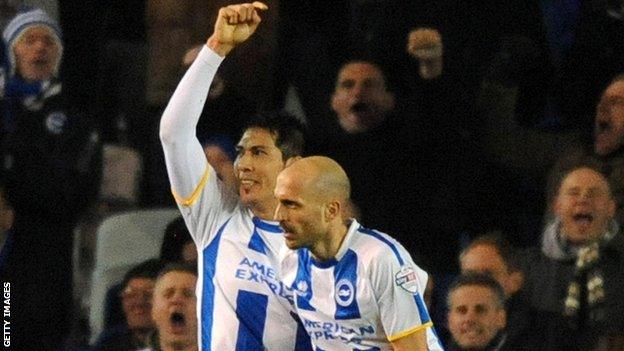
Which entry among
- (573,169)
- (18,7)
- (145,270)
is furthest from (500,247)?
(18,7)

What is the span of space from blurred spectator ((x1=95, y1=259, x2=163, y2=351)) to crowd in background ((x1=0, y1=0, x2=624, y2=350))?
1 centimetres

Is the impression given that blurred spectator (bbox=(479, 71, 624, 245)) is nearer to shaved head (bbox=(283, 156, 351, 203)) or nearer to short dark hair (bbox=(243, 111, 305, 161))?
short dark hair (bbox=(243, 111, 305, 161))

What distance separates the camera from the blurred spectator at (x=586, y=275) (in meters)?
6.39

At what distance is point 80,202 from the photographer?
22.7 feet

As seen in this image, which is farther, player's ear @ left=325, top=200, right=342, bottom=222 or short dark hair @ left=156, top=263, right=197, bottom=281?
short dark hair @ left=156, top=263, right=197, bottom=281

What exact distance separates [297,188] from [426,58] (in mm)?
1939

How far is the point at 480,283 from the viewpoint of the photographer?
6316 mm

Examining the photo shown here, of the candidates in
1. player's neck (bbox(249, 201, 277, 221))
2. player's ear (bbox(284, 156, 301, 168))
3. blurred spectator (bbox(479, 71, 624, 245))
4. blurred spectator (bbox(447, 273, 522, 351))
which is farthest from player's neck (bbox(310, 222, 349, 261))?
blurred spectator (bbox(479, 71, 624, 245))

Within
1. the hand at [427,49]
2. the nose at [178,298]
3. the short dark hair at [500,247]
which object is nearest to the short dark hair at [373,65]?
the hand at [427,49]

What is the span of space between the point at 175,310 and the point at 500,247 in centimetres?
118

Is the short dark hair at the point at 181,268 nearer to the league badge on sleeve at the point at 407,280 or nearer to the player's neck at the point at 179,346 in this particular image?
the player's neck at the point at 179,346

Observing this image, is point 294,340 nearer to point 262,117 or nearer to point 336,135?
point 262,117

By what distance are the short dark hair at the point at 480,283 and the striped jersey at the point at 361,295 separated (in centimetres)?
121

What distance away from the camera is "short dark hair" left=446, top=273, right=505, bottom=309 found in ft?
20.6
